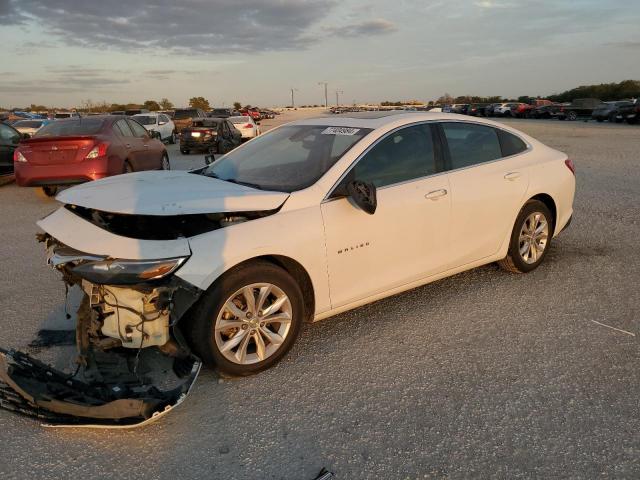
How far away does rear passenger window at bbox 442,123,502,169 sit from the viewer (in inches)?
180

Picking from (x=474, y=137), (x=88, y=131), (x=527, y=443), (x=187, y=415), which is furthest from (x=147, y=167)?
(x=527, y=443)

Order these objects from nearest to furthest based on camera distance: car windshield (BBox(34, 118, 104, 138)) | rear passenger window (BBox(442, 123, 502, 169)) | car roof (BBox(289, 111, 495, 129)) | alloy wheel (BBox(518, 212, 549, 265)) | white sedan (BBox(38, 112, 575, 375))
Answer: white sedan (BBox(38, 112, 575, 375)) → car roof (BBox(289, 111, 495, 129)) → rear passenger window (BBox(442, 123, 502, 169)) → alloy wheel (BBox(518, 212, 549, 265)) → car windshield (BBox(34, 118, 104, 138))

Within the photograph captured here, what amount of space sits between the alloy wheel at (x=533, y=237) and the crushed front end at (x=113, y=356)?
3.38 m

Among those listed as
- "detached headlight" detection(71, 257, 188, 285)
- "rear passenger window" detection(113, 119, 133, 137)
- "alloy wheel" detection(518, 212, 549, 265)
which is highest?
"rear passenger window" detection(113, 119, 133, 137)

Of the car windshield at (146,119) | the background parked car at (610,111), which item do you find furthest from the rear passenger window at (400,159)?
the background parked car at (610,111)

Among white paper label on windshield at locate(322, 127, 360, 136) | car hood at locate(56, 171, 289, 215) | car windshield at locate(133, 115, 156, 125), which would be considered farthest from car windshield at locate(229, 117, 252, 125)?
car hood at locate(56, 171, 289, 215)

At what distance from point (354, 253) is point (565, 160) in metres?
3.00

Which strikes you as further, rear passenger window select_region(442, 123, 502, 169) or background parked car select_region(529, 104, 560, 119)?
background parked car select_region(529, 104, 560, 119)

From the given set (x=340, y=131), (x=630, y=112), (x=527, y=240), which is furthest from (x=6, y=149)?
(x=630, y=112)

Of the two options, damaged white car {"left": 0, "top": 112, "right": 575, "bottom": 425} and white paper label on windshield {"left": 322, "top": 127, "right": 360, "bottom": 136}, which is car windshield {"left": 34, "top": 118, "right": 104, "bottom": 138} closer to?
damaged white car {"left": 0, "top": 112, "right": 575, "bottom": 425}

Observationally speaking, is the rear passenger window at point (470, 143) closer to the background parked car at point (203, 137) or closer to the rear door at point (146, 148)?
the rear door at point (146, 148)

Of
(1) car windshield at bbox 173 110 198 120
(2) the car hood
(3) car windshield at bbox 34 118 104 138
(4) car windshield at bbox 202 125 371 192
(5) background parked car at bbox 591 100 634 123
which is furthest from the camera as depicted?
(5) background parked car at bbox 591 100 634 123

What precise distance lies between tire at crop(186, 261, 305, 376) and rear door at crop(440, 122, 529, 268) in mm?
1648

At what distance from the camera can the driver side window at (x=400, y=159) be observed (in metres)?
3.99
